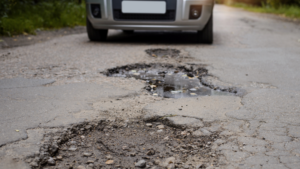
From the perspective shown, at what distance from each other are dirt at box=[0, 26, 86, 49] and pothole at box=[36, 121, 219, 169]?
150 inches

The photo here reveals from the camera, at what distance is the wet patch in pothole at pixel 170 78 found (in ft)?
9.52

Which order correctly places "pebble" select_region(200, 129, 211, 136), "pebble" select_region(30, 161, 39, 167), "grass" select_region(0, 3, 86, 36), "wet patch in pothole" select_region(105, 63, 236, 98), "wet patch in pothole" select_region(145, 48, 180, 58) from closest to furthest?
"pebble" select_region(30, 161, 39, 167), "pebble" select_region(200, 129, 211, 136), "wet patch in pothole" select_region(105, 63, 236, 98), "wet patch in pothole" select_region(145, 48, 180, 58), "grass" select_region(0, 3, 86, 36)

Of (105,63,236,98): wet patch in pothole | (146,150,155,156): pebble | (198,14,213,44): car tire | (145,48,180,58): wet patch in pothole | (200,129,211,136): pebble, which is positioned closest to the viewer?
(146,150,155,156): pebble

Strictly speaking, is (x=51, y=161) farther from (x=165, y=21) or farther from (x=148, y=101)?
(x=165, y=21)

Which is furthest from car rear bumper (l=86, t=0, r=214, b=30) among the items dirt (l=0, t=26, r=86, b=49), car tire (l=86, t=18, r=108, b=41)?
dirt (l=0, t=26, r=86, b=49)

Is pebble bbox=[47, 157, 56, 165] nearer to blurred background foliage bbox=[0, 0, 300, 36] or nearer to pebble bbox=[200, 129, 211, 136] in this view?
pebble bbox=[200, 129, 211, 136]

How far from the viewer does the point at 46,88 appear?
2906mm

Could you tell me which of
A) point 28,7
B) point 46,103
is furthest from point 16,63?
point 28,7

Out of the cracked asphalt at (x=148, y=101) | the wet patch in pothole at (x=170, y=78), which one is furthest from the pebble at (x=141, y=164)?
the wet patch in pothole at (x=170, y=78)

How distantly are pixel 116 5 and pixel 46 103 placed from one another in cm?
303

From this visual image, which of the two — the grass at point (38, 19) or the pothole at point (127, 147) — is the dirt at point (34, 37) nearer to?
the grass at point (38, 19)

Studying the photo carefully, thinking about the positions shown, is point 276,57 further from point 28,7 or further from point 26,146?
point 28,7

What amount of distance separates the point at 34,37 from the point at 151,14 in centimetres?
251

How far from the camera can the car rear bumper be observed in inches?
201
